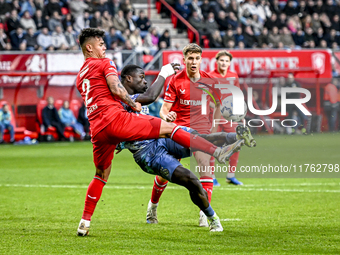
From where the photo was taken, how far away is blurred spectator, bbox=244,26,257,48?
24.9m

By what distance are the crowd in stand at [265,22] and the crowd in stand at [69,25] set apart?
2.52 meters

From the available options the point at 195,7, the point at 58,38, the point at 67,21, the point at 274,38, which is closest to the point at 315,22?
the point at 274,38

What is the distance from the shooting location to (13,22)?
68.1 feet

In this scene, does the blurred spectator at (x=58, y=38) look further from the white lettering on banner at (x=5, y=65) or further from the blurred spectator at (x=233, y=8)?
the blurred spectator at (x=233, y=8)

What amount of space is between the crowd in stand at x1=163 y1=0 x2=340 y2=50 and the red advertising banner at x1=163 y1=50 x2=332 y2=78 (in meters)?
2.16

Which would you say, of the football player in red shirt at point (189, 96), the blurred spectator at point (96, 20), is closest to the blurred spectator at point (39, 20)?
the blurred spectator at point (96, 20)

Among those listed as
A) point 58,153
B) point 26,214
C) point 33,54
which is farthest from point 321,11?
point 26,214

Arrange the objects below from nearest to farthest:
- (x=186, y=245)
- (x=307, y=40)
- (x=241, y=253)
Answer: (x=241, y=253), (x=186, y=245), (x=307, y=40)

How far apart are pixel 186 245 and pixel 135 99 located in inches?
66.1

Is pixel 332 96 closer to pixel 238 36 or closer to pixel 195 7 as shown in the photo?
pixel 238 36

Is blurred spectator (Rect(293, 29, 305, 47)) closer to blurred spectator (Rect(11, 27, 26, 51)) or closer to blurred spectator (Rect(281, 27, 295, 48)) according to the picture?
blurred spectator (Rect(281, 27, 295, 48))

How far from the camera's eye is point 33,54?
19297 mm

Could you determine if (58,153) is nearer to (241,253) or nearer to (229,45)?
(229,45)

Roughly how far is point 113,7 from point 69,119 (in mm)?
6122
